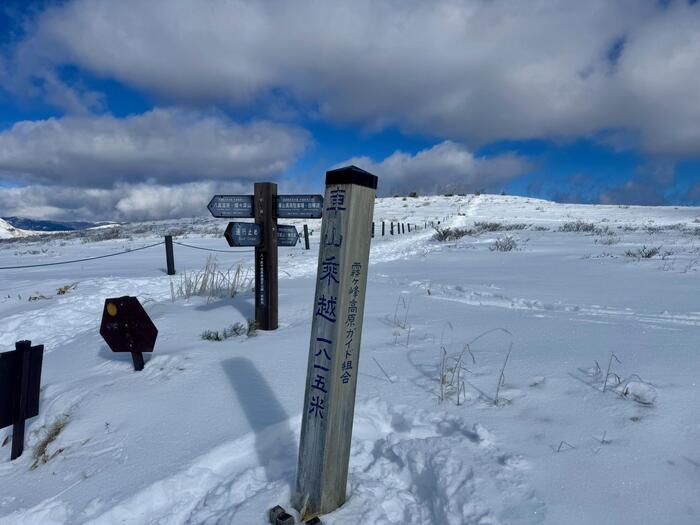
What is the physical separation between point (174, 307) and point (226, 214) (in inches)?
87.5

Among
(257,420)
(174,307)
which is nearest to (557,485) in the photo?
(257,420)

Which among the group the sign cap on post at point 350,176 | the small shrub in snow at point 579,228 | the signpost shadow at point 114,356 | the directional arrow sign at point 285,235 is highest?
the sign cap on post at point 350,176

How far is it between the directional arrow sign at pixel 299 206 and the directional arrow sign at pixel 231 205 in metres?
0.38

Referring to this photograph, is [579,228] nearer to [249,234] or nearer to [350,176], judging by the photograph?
[249,234]

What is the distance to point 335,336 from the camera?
1861 millimetres

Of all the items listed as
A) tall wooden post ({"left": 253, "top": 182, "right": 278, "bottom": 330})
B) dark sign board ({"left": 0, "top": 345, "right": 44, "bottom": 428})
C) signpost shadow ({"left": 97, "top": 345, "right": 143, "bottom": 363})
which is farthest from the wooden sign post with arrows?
dark sign board ({"left": 0, "top": 345, "right": 44, "bottom": 428})

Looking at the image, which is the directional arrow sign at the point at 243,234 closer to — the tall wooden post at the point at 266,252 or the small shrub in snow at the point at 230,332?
the tall wooden post at the point at 266,252

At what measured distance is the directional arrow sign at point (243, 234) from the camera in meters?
4.92

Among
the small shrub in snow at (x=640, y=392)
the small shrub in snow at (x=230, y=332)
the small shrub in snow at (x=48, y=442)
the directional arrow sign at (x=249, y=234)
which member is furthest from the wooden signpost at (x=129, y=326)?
the small shrub in snow at (x=640, y=392)

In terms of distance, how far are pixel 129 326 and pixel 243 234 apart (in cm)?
162

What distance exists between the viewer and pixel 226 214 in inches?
209

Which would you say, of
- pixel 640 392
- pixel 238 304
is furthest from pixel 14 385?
pixel 640 392

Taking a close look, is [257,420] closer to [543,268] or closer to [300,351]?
[300,351]

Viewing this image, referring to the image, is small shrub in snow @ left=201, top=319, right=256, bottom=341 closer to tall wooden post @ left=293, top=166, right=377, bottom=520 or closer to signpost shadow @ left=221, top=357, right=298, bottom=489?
signpost shadow @ left=221, top=357, right=298, bottom=489
